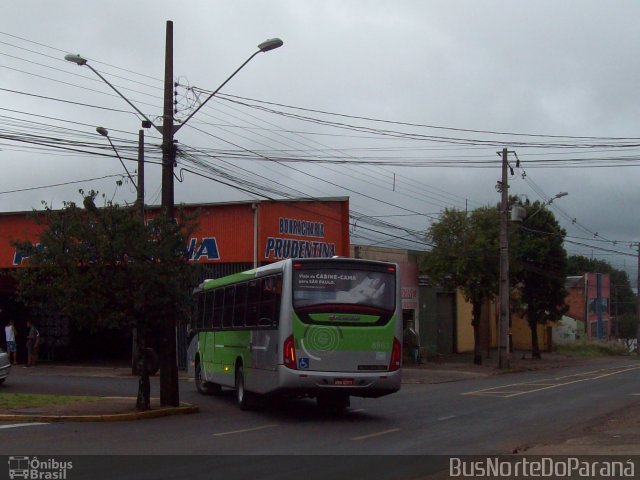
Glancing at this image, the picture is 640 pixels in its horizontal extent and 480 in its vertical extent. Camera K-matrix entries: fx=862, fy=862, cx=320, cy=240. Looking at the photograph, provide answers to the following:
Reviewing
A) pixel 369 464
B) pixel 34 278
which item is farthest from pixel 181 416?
pixel 369 464

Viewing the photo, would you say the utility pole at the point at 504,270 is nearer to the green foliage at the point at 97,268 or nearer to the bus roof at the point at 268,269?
the bus roof at the point at 268,269

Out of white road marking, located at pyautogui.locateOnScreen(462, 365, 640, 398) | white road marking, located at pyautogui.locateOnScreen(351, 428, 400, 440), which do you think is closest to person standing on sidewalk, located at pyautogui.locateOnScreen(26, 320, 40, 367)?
white road marking, located at pyautogui.locateOnScreen(462, 365, 640, 398)

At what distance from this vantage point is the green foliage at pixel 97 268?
657 inches

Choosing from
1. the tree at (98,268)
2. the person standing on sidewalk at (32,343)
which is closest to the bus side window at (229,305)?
the tree at (98,268)

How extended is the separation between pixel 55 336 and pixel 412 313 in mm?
17332

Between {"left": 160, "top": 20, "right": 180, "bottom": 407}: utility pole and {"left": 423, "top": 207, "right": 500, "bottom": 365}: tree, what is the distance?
74.0 ft

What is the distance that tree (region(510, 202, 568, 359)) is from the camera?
47.3m

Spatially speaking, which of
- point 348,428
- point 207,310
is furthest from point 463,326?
point 348,428

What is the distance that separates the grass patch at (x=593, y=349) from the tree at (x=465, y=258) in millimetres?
20708

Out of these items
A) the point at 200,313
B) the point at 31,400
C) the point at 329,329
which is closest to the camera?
the point at 329,329

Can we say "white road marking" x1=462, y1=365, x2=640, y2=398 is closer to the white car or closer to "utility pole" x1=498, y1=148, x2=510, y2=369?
"utility pole" x1=498, y1=148, x2=510, y2=369

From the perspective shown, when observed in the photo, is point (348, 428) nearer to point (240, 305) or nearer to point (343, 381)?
point (343, 381)

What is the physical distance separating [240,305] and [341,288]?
367cm

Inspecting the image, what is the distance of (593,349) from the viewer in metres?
A: 62.1
